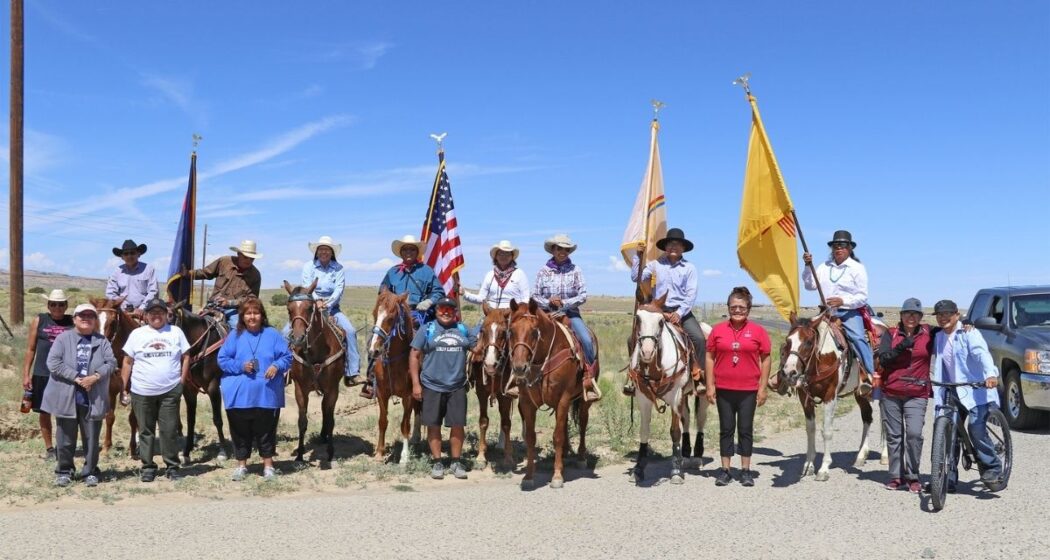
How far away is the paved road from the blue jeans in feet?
4.82

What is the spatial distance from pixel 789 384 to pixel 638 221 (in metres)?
3.28

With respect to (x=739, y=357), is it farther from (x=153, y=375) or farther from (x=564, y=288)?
(x=153, y=375)

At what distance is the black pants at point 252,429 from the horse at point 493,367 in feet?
8.16

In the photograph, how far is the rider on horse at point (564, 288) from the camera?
9.80 meters

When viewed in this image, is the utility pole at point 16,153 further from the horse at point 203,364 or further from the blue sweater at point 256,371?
the blue sweater at point 256,371

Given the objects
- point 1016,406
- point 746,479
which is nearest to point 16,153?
point 746,479

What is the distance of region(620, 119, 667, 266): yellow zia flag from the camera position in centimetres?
1095

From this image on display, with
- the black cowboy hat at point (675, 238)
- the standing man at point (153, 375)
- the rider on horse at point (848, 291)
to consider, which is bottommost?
the standing man at point (153, 375)

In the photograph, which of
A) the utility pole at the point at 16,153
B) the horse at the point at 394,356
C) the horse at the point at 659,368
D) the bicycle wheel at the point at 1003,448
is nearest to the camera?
the bicycle wheel at the point at 1003,448

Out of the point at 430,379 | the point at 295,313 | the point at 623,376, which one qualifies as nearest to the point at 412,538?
the point at 430,379

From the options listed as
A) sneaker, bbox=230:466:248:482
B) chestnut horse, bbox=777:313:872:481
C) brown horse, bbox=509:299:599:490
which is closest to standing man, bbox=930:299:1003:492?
chestnut horse, bbox=777:313:872:481

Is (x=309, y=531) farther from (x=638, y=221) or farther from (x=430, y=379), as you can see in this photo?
(x=638, y=221)

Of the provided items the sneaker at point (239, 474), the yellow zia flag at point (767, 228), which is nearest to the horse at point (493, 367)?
the sneaker at point (239, 474)

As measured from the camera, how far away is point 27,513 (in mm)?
7309
